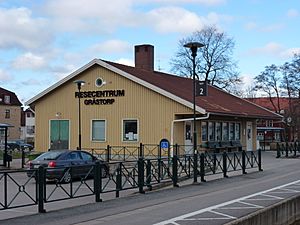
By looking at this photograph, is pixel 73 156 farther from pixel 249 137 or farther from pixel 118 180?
pixel 249 137

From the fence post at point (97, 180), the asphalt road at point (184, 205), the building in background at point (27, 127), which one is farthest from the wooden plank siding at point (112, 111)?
the building in background at point (27, 127)

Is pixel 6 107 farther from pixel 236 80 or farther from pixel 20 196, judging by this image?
pixel 20 196

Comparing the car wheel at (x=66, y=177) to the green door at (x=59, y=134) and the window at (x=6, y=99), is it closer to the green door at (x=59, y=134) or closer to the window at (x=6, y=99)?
the green door at (x=59, y=134)

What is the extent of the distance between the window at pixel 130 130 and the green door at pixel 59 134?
446 centimetres

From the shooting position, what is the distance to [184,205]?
1419 centimetres

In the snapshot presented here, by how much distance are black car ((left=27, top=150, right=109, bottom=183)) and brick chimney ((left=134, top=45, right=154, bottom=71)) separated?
18.8 meters

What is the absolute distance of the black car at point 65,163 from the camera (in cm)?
1484

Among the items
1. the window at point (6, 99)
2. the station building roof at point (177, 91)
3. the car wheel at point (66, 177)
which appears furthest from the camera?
the window at point (6, 99)

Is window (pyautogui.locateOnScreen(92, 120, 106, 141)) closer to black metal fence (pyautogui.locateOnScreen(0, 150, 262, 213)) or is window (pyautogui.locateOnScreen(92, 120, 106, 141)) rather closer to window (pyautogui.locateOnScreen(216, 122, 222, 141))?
window (pyautogui.locateOnScreen(216, 122, 222, 141))

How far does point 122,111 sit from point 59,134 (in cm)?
527

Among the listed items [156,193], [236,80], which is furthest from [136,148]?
[236,80]

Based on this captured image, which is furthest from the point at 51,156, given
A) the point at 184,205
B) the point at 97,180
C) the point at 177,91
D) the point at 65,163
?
the point at 177,91

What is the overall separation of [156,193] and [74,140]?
2073 cm

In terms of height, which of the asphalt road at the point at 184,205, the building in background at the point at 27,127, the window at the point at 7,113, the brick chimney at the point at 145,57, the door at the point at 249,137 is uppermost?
the brick chimney at the point at 145,57
